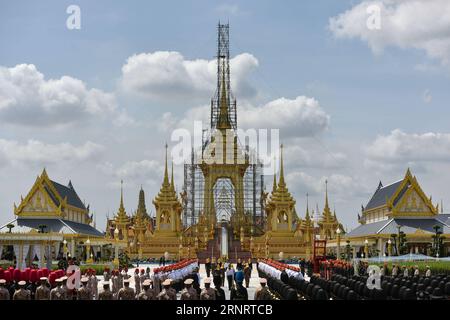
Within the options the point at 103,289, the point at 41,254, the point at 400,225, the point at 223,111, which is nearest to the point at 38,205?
the point at 41,254

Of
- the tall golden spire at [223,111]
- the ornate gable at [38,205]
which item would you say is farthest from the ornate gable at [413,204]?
the ornate gable at [38,205]

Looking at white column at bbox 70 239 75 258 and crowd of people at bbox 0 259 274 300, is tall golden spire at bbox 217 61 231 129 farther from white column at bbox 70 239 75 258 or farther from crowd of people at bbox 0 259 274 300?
crowd of people at bbox 0 259 274 300

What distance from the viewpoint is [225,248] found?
72812mm

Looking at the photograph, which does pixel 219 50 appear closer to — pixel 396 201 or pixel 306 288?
pixel 396 201

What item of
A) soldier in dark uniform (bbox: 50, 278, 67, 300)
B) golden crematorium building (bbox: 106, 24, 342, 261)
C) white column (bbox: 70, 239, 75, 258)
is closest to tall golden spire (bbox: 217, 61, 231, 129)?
golden crematorium building (bbox: 106, 24, 342, 261)

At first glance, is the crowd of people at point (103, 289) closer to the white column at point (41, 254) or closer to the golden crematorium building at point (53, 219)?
the white column at point (41, 254)

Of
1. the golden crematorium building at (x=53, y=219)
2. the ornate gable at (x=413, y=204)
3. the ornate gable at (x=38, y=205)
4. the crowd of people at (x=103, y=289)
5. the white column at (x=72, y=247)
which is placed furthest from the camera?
the ornate gable at (x=413, y=204)

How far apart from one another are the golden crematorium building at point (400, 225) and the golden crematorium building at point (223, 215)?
5444mm

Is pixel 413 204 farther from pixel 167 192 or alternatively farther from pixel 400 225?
pixel 167 192

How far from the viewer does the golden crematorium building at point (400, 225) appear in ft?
229

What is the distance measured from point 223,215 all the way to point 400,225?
24.3m

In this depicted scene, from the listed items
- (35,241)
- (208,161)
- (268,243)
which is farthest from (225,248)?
(35,241)

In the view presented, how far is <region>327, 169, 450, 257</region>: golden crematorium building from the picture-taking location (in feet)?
229
